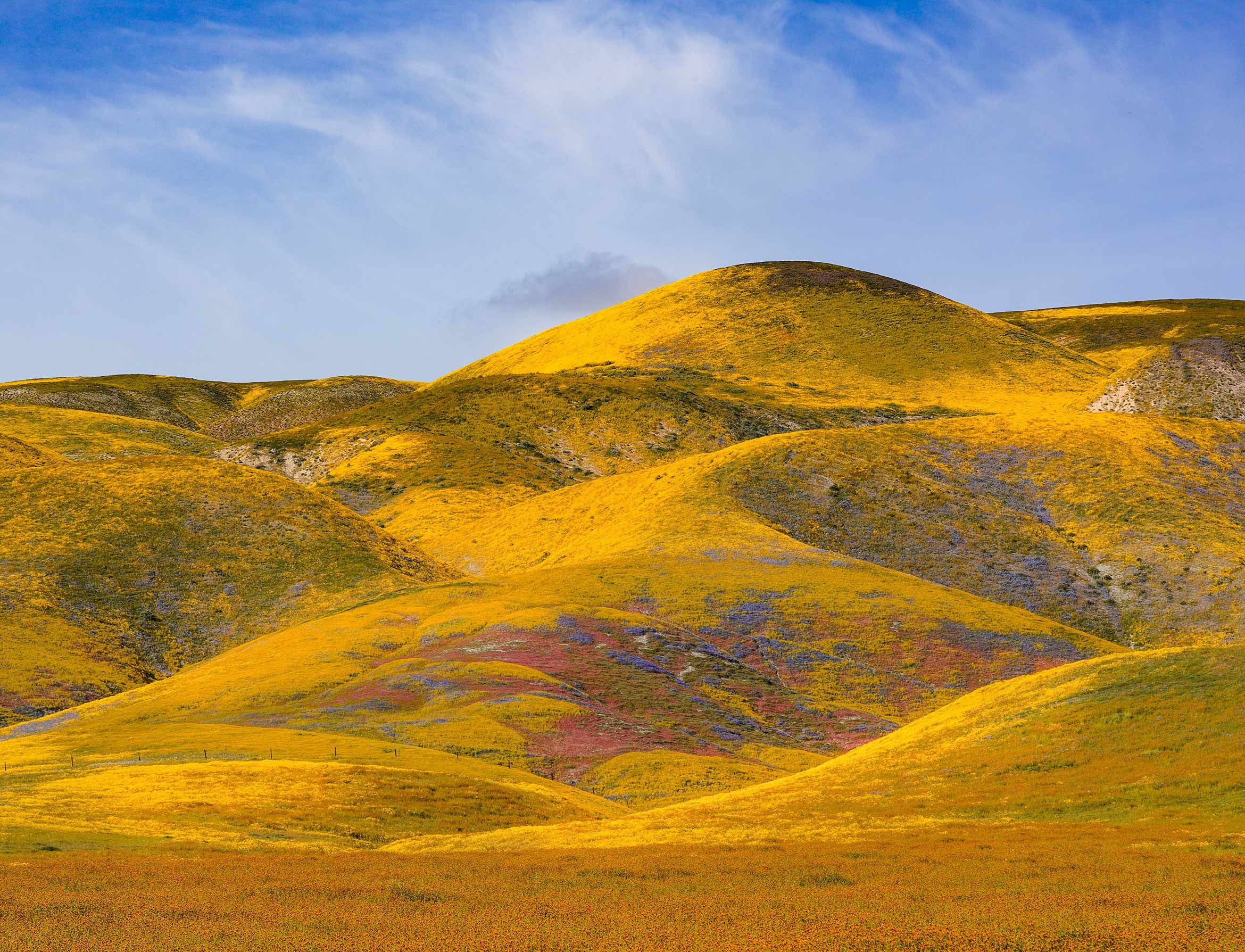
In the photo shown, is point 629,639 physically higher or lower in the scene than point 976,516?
lower

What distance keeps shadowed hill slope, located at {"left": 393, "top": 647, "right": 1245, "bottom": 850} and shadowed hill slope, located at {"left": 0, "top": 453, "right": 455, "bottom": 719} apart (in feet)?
192

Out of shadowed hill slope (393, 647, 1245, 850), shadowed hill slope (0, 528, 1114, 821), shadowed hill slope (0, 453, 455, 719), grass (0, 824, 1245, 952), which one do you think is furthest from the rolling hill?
grass (0, 824, 1245, 952)

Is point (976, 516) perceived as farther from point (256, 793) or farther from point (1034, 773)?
point (256, 793)

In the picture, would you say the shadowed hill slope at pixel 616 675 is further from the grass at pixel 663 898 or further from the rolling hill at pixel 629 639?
the grass at pixel 663 898

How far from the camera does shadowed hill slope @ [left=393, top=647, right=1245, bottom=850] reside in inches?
1569

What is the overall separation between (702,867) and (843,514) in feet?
307

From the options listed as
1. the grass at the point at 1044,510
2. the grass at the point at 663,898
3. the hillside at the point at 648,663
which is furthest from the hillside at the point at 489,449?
the grass at the point at 663,898

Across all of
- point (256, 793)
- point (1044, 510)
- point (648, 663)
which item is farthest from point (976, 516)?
point (256, 793)

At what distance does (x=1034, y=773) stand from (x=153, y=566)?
9264 centimetres

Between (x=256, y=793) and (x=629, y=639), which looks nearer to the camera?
(x=256, y=793)

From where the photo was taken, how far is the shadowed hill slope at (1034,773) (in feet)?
131

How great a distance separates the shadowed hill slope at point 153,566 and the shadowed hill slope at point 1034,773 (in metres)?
58.6

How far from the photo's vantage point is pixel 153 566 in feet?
364

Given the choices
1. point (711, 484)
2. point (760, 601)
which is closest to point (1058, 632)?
point (760, 601)
